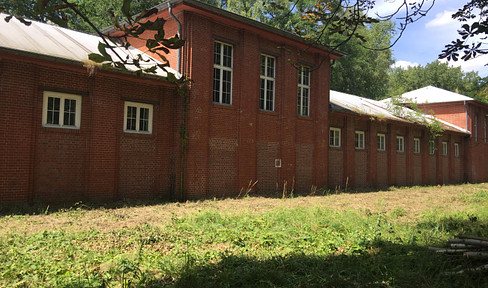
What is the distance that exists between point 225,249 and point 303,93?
40.1 feet

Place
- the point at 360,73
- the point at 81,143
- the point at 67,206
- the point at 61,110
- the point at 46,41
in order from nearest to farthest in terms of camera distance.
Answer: the point at 67,206 < the point at 61,110 < the point at 46,41 < the point at 81,143 < the point at 360,73

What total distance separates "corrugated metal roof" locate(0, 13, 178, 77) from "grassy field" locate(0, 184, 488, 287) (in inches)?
166

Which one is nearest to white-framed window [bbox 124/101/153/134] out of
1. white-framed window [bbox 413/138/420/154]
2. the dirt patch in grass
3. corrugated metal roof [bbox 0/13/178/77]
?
corrugated metal roof [bbox 0/13/178/77]

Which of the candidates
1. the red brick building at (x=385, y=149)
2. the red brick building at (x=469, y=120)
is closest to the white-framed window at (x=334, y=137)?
the red brick building at (x=385, y=149)

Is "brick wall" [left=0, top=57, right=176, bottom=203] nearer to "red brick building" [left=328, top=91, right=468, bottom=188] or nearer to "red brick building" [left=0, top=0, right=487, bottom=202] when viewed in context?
"red brick building" [left=0, top=0, right=487, bottom=202]

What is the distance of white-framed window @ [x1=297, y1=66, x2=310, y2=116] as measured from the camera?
17.4 meters

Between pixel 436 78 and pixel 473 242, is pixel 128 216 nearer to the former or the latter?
pixel 473 242

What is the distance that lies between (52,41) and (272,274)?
33.3 ft

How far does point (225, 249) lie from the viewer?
6.64 m

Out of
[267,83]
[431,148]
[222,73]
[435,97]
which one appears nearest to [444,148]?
[431,148]

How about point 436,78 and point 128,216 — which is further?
point 436,78

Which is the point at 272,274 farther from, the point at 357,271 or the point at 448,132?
the point at 448,132

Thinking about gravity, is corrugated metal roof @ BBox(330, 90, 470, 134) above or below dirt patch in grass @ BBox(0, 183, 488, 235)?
above

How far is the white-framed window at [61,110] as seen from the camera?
34.8ft
